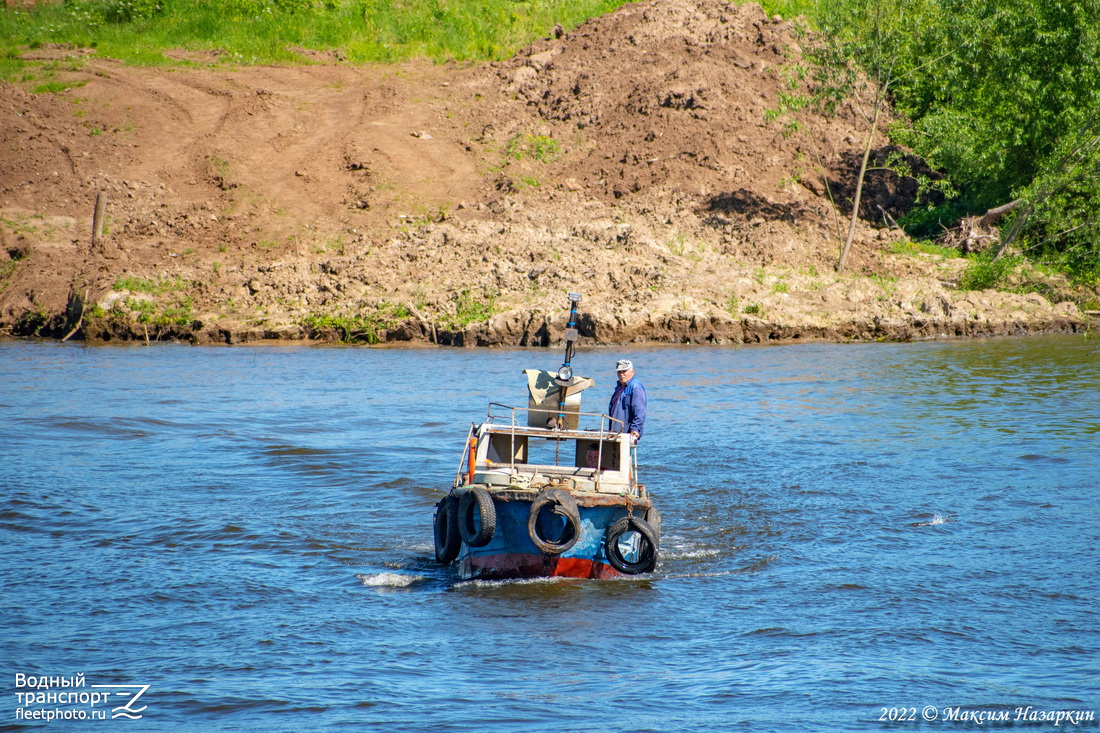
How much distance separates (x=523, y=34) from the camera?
4762 cm

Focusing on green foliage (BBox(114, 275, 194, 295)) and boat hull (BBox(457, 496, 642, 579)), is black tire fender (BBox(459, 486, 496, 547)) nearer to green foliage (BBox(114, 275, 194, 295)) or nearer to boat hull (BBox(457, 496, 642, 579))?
boat hull (BBox(457, 496, 642, 579))

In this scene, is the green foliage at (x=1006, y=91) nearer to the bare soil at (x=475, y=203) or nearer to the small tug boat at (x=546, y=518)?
the bare soil at (x=475, y=203)

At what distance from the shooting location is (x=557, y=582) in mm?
11586

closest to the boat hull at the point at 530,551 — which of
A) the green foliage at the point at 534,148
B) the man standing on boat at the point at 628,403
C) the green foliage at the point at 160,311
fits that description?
the man standing on boat at the point at 628,403

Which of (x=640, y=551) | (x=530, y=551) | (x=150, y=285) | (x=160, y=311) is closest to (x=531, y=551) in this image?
(x=530, y=551)

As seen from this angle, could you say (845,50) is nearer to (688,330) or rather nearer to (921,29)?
(921,29)

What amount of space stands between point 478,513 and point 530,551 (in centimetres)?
68

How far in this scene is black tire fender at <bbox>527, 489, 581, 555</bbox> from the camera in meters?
11.0

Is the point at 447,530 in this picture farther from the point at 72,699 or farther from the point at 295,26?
the point at 295,26

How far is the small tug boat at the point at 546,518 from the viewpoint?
36.5 feet

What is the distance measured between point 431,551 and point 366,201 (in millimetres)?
24888

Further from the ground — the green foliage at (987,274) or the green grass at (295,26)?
the green grass at (295,26)

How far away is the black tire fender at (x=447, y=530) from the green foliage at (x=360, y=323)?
63.0 ft

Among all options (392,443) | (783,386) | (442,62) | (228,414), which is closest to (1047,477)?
(783,386)
